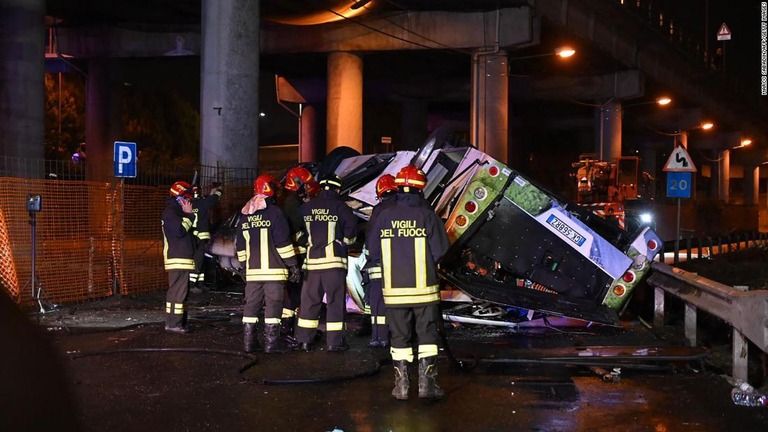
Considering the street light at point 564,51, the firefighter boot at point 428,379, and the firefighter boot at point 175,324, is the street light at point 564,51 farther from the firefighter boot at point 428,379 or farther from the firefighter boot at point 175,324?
the firefighter boot at point 428,379

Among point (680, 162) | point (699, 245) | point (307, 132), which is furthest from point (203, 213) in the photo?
point (307, 132)

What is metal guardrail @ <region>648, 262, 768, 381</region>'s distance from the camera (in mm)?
6117

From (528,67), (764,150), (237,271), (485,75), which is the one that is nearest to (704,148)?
(764,150)

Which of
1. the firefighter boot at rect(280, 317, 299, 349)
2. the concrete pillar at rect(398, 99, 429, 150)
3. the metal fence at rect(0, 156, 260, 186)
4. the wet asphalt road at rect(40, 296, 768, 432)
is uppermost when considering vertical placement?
the concrete pillar at rect(398, 99, 429, 150)

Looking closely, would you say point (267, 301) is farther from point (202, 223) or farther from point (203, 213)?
point (203, 213)

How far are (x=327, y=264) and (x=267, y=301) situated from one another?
72 centimetres

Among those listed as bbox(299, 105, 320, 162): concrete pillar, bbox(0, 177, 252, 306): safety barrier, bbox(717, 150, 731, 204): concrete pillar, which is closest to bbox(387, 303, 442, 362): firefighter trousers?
bbox(0, 177, 252, 306): safety barrier

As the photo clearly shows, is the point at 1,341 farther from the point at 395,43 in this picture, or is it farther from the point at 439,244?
the point at 395,43

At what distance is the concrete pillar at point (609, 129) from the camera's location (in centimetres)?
3731

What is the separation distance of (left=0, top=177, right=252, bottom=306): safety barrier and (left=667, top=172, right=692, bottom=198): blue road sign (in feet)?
32.2

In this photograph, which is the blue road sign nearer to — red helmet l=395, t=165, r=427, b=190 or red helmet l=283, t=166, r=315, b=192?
red helmet l=283, t=166, r=315, b=192

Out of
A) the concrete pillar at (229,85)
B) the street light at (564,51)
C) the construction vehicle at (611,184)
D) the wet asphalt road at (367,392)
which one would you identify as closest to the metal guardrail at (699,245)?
the construction vehicle at (611,184)

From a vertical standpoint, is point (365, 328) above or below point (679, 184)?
below

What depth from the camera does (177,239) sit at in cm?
978
